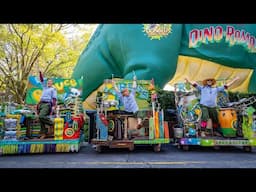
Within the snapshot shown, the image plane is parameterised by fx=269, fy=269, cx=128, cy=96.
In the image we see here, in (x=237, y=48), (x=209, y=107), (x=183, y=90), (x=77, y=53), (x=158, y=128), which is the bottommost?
(x=158, y=128)

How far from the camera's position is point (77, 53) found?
12.1m

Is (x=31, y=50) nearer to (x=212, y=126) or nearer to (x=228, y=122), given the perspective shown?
(x=212, y=126)

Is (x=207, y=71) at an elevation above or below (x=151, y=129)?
above

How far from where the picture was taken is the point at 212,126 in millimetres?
5961

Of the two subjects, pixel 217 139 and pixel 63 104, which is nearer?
pixel 217 139

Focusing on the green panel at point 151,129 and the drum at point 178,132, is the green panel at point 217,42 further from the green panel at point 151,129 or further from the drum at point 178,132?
the green panel at point 151,129

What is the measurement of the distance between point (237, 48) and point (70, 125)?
238 inches

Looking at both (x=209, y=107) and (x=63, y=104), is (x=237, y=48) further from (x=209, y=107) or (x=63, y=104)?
(x=63, y=104)

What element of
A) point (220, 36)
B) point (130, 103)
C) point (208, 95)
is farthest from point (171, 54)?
point (130, 103)

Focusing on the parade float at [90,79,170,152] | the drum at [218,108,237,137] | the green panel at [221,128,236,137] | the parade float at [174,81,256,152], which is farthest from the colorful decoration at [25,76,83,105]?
the green panel at [221,128,236,137]

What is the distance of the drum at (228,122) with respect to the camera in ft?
18.4

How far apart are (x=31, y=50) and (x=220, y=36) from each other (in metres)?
7.43

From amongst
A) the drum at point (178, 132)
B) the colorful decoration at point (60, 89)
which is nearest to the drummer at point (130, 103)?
the drum at point (178, 132)
